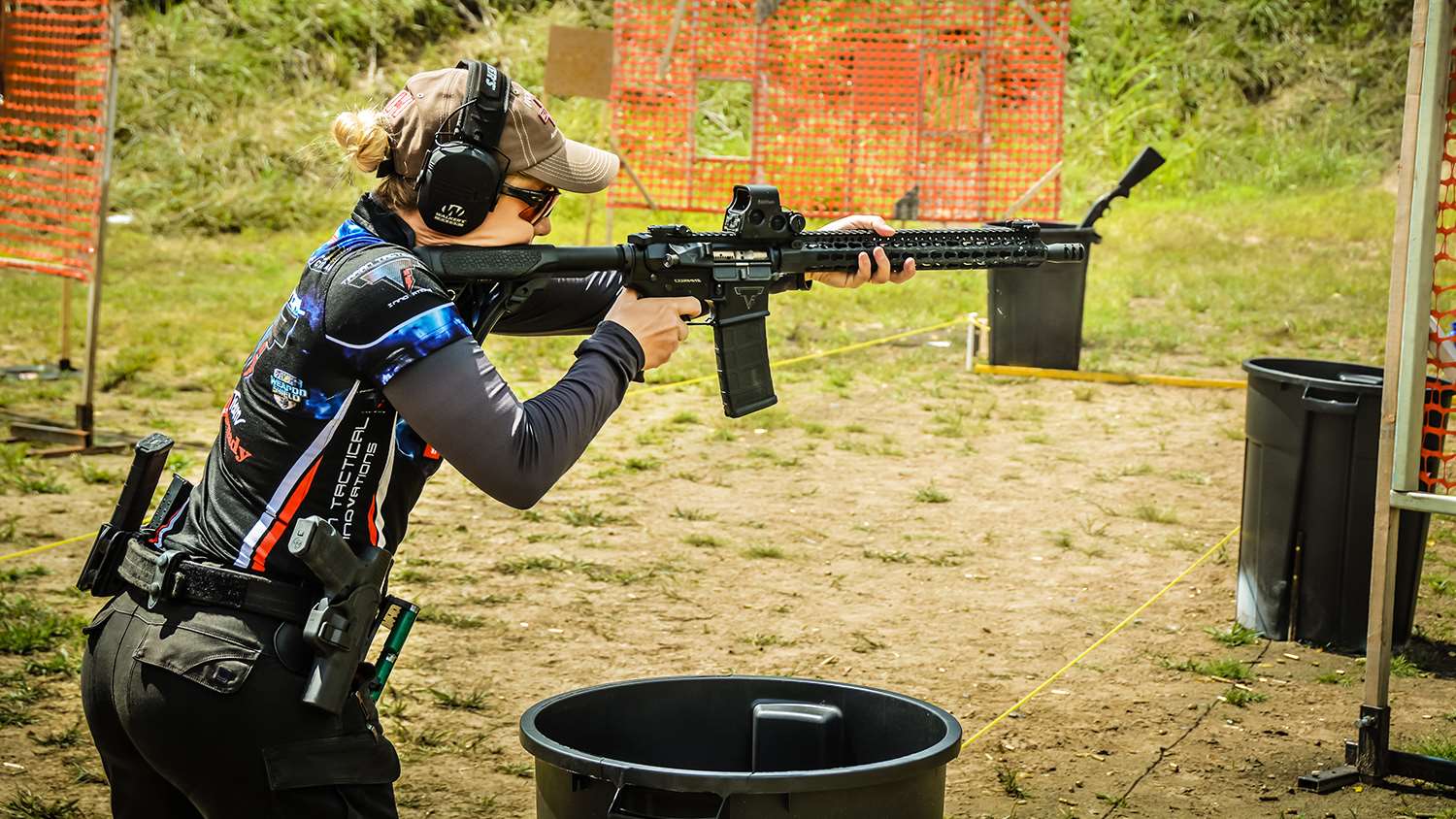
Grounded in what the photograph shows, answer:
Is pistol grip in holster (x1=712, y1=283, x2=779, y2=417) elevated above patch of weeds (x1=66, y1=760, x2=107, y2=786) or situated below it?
above

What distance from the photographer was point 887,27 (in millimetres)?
16781

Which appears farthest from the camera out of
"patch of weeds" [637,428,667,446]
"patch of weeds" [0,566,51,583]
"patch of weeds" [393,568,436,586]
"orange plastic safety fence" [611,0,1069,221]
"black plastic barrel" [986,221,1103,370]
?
"orange plastic safety fence" [611,0,1069,221]

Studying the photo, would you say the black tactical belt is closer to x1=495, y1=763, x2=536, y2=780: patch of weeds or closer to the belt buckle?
the belt buckle

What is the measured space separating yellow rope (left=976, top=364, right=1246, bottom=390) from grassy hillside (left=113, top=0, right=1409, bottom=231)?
6.83 m

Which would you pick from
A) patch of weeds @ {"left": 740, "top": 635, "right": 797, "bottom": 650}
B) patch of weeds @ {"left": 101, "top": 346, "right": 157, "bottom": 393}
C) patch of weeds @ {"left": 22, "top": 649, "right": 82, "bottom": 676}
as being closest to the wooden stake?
patch of weeds @ {"left": 740, "top": 635, "right": 797, "bottom": 650}

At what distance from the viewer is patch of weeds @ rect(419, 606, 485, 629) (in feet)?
17.9

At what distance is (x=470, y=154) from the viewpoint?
2396 millimetres

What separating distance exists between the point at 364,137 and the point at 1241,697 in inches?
139

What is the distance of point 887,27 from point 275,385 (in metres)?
15.3

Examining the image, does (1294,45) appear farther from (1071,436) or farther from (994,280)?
(1071,436)

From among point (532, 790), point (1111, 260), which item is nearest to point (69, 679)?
point (532, 790)

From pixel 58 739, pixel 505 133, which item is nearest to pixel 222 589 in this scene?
pixel 505 133

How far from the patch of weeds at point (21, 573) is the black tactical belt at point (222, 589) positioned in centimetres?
378

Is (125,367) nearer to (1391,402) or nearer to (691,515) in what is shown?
(691,515)
